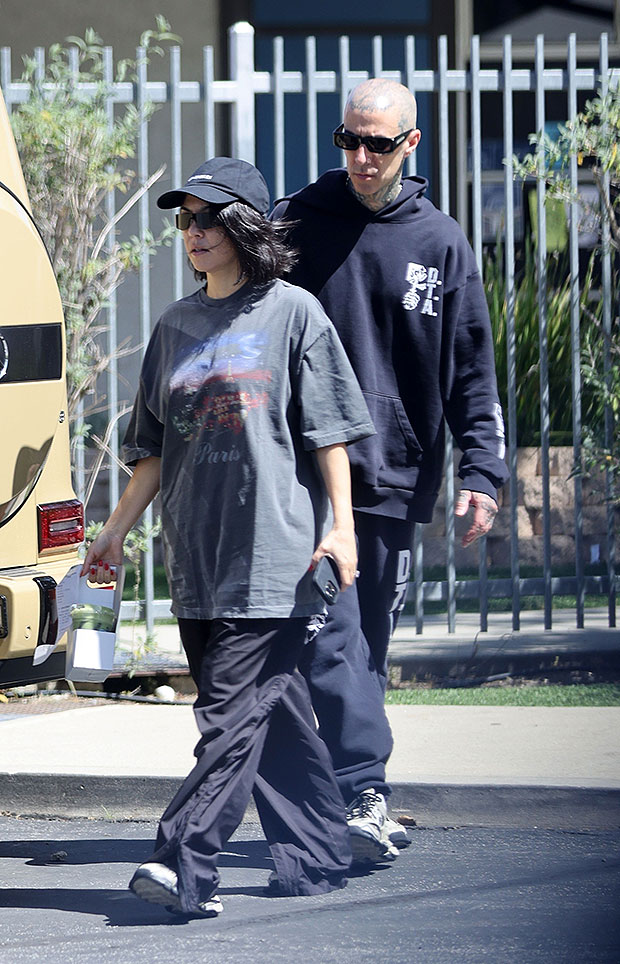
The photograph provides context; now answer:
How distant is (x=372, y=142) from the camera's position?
4129 millimetres

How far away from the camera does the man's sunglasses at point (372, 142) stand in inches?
162

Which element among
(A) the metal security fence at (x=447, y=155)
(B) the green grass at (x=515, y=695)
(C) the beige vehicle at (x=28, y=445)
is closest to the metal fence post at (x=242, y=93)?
(A) the metal security fence at (x=447, y=155)

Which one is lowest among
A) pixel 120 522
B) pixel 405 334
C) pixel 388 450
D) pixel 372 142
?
pixel 120 522

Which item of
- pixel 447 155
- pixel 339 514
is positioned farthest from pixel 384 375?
pixel 447 155

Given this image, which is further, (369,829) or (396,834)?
(396,834)

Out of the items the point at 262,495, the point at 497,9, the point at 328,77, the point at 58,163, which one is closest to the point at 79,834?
the point at 262,495

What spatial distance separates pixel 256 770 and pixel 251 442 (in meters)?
0.81

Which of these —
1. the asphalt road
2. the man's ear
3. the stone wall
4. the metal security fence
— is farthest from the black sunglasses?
the stone wall

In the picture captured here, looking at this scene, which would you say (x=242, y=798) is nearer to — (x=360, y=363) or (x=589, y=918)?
(x=589, y=918)

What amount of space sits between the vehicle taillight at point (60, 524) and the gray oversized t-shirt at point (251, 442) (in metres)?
0.65

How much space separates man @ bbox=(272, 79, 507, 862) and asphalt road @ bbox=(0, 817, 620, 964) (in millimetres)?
287

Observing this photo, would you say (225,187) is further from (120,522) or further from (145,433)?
(120,522)

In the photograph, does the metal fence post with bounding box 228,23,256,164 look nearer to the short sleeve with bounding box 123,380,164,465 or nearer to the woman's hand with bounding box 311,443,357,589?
the short sleeve with bounding box 123,380,164,465

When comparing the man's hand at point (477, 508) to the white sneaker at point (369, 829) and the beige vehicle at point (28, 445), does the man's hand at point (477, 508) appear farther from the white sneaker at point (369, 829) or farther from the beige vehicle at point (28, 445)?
the beige vehicle at point (28, 445)
